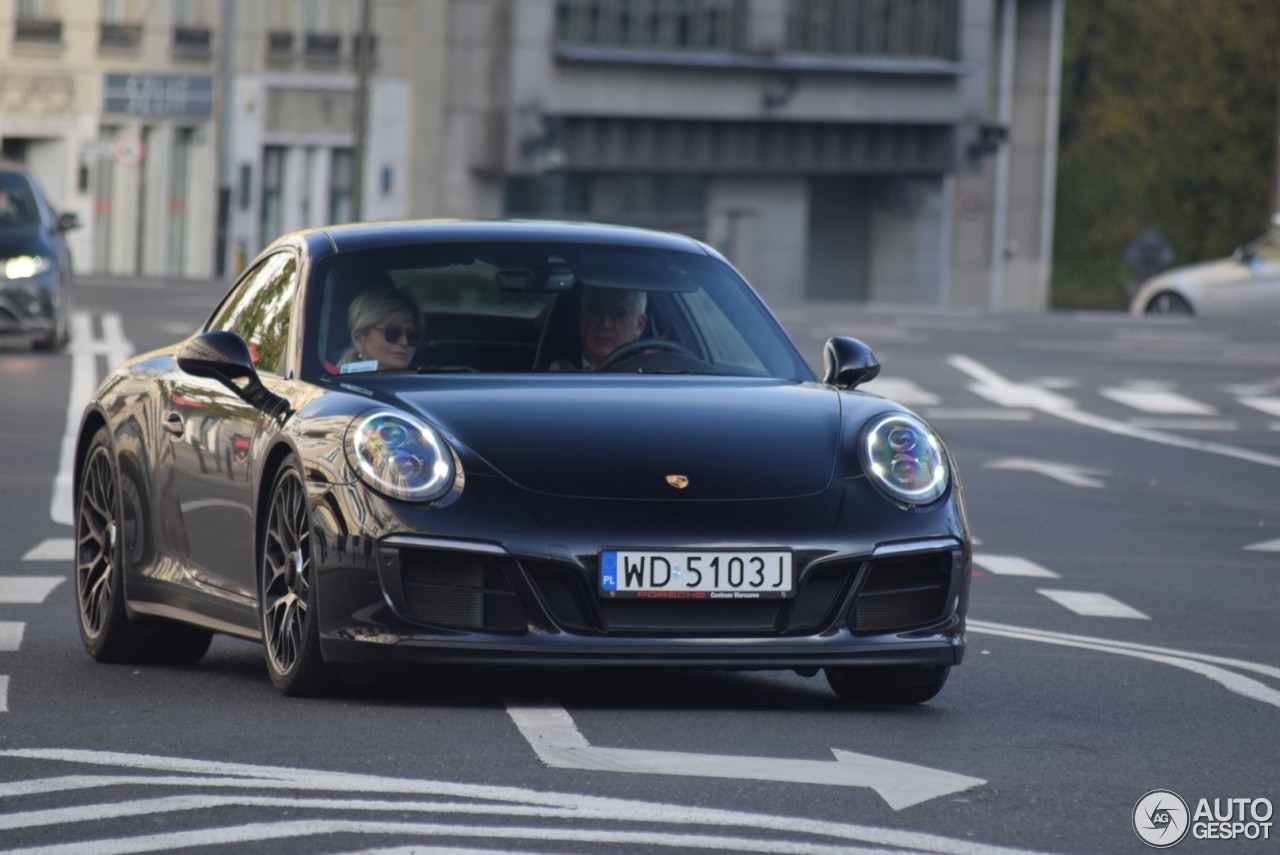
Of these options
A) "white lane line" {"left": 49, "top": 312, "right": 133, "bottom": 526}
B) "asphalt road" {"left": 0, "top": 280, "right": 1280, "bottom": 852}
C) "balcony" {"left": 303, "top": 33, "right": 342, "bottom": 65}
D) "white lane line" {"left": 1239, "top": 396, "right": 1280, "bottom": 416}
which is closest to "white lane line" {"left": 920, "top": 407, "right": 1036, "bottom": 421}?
"white lane line" {"left": 1239, "top": 396, "right": 1280, "bottom": 416}

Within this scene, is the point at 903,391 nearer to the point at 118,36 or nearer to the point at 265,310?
the point at 265,310

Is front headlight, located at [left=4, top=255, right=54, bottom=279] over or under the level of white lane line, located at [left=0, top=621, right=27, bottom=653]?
over

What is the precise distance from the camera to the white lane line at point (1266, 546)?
576 inches

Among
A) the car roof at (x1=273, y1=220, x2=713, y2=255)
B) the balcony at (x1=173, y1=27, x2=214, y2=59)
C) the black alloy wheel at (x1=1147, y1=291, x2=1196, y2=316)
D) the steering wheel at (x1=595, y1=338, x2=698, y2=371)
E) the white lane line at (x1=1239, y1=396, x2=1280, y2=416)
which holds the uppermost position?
the balcony at (x1=173, y1=27, x2=214, y2=59)

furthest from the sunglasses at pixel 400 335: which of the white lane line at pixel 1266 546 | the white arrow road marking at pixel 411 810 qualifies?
the white lane line at pixel 1266 546

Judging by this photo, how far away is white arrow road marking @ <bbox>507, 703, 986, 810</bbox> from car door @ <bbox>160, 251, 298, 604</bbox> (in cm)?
148

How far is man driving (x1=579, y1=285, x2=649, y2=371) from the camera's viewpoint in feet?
27.7

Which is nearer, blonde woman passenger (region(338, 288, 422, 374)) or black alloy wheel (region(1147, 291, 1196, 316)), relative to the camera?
A: blonde woman passenger (region(338, 288, 422, 374))

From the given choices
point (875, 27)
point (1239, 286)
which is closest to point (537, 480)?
point (1239, 286)

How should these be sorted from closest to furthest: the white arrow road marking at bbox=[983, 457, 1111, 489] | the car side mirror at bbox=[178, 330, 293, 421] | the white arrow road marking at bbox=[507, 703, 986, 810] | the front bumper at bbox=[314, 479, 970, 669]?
the white arrow road marking at bbox=[507, 703, 986, 810] < the front bumper at bbox=[314, 479, 970, 669] < the car side mirror at bbox=[178, 330, 293, 421] < the white arrow road marking at bbox=[983, 457, 1111, 489]

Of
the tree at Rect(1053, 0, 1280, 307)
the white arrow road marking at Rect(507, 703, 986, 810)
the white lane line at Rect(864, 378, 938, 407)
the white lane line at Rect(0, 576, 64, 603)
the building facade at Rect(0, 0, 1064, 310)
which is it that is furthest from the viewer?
the tree at Rect(1053, 0, 1280, 307)

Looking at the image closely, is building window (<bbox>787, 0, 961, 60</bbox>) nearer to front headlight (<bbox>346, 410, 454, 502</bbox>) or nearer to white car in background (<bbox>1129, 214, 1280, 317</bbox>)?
white car in background (<bbox>1129, 214, 1280, 317</bbox>)

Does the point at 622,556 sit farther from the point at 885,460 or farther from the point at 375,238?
the point at 375,238

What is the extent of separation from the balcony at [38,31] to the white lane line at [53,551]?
50200 mm
